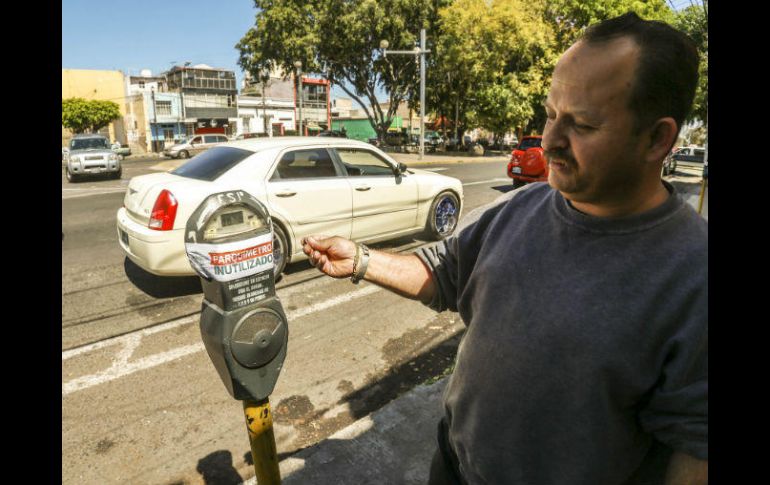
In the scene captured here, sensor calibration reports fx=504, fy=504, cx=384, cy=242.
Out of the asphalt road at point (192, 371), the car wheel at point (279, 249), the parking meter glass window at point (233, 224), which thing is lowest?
the asphalt road at point (192, 371)

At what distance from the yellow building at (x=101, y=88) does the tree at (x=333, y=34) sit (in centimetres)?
2906

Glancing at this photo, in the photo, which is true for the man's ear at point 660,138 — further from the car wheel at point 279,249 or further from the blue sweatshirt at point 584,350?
the car wheel at point 279,249

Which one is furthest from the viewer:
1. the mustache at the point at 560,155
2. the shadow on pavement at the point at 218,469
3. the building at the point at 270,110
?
the building at the point at 270,110

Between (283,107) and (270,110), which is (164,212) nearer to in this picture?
(270,110)

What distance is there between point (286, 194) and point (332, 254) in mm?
3360

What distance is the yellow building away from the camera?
1891 inches

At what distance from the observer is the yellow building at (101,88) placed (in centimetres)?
4803

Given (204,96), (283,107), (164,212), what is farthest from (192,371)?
(283,107)

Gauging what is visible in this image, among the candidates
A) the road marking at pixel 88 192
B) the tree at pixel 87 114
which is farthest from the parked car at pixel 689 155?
the tree at pixel 87 114

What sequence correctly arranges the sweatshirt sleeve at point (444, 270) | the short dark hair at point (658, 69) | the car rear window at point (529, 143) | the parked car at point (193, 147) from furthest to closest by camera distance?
the parked car at point (193, 147), the car rear window at point (529, 143), the sweatshirt sleeve at point (444, 270), the short dark hair at point (658, 69)

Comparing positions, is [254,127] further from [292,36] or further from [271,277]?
[271,277]

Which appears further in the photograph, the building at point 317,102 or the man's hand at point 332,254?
the building at point 317,102
